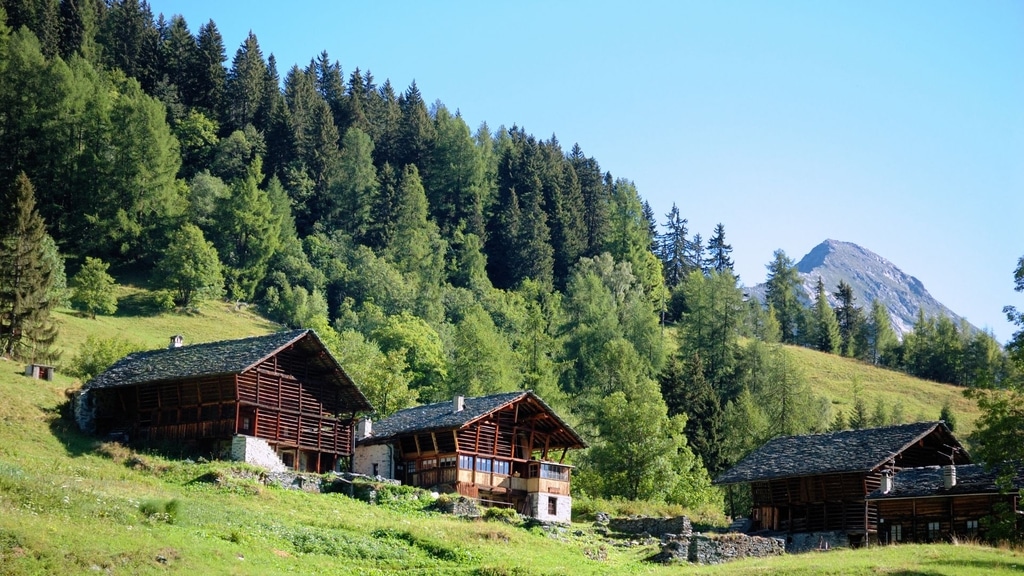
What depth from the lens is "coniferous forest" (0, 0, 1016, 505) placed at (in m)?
97.5

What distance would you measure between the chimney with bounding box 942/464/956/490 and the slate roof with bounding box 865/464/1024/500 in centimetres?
17

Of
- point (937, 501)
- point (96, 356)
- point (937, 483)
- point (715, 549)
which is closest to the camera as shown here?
point (715, 549)

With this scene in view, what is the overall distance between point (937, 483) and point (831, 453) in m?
7.40

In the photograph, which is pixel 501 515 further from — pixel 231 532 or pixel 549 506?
pixel 231 532

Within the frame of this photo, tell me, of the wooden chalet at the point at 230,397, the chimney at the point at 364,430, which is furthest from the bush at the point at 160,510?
the chimney at the point at 364,430

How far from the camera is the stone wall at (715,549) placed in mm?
48094

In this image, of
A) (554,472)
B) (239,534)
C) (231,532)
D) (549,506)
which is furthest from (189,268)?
(239,534)

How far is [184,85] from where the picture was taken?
160125mm

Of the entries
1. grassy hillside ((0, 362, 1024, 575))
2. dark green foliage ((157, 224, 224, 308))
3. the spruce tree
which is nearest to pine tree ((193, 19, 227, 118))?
dark green foliage ((157, 224, 224, 308))

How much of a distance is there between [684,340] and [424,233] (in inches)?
1613

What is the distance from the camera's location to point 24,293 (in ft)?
267

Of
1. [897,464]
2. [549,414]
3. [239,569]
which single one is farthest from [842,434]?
[239,569]

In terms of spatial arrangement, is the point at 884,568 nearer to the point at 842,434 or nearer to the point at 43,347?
the point at 842,434

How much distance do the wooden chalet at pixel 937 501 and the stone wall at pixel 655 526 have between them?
10.4m
